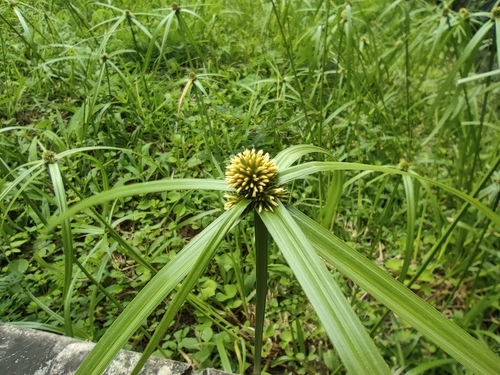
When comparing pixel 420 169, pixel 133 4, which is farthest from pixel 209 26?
pixel 420 169

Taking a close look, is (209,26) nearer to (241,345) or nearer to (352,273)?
(241,345)

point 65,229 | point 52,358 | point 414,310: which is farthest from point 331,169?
point 52,358

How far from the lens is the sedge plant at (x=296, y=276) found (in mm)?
418

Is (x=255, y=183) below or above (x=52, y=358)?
above

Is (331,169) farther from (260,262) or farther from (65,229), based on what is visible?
(65,229)

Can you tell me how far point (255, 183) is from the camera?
555 mm

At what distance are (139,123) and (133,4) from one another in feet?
3.58

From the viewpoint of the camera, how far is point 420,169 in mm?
1621

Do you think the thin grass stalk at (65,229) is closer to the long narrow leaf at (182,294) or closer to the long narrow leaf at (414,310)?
the long narrow leaf at (182,294)

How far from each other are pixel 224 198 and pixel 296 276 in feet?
3.02

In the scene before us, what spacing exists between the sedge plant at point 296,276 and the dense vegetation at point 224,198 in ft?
0.62

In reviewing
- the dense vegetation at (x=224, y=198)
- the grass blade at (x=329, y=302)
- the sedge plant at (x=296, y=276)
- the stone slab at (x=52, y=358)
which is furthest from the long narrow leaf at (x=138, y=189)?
the stone slab at (x=52, y=358)

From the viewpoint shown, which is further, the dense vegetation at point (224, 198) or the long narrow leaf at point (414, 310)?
the dense vegetation at point (224, 198)

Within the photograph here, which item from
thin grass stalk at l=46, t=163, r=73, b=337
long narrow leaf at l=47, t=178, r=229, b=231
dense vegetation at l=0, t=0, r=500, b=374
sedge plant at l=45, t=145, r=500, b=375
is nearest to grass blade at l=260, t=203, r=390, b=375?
sedge plant at l=45, t=145, r=500, b=375
